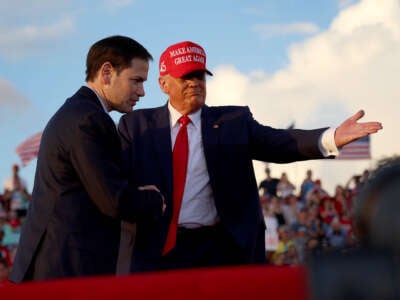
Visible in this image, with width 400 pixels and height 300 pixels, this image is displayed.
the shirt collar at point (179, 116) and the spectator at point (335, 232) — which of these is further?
the spectator at point (335, 232)

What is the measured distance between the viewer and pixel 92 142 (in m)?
3.38

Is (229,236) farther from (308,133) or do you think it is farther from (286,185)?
(286,185)

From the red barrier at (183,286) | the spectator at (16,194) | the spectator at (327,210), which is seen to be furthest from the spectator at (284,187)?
the red barrier at (183,286)

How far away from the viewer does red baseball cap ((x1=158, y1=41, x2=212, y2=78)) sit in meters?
4.73

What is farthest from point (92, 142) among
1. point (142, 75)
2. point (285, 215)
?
point (285, 215)

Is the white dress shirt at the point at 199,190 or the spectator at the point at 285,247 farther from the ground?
the white dress shirt at the point at 199,190

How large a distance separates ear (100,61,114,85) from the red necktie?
0.93 meters

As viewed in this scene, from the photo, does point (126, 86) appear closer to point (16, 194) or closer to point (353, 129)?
point (353, 129)

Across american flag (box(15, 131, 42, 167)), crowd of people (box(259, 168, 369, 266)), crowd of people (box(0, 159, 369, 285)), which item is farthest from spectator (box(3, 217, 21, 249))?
american flag (box(15, 131, 42, 167))

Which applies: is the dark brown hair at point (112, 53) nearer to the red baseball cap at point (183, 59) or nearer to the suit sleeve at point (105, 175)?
the suit sleeve at point (105, 175)

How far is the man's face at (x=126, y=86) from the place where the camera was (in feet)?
12.4

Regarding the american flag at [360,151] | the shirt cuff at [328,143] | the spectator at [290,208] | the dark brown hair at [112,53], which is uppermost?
the american flag at [360,151]

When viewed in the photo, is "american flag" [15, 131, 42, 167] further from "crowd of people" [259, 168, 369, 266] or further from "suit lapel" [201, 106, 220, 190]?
"suit lapel" [201, 106, 220, 190]

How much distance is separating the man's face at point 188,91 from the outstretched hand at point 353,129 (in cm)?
89
